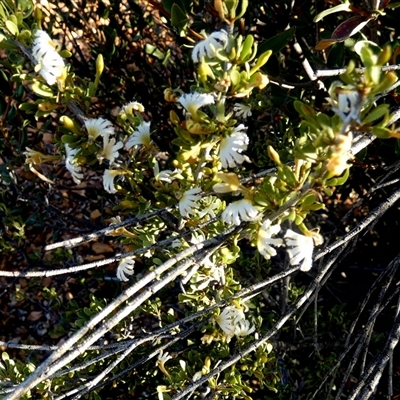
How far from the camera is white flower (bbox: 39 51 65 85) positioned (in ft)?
3.51

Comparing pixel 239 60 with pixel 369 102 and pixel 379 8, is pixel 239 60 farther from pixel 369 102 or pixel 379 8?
pixel 379 8

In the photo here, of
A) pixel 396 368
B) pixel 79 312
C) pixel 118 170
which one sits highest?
pixel 118 170

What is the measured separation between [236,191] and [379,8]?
53 cm

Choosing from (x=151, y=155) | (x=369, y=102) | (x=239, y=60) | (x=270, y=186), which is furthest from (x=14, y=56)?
(x=369, y=102)

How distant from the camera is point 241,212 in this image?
0.94 m

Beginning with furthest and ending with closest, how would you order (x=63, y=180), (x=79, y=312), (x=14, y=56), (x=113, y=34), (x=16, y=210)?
(x=63, y=180)
(x=16, y=210)
(x=113, y=34)
(x=79, y=312)
(x=14, y=56)

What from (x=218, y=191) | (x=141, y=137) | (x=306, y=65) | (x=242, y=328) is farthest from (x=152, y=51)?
(x=218, y=191)

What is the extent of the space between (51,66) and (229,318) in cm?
65

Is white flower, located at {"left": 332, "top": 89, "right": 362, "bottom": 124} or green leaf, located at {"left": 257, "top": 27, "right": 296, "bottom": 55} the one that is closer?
white flower, located at {"left": 332, "top": 89, "right": 362, "bottom": 124}

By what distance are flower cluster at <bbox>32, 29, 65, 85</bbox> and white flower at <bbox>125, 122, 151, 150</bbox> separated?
0.17m

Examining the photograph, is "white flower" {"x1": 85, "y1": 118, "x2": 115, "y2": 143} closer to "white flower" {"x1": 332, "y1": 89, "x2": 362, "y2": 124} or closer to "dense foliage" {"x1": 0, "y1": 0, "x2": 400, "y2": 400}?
"dense foliage" {"x1": 0, "y1": 0, "x2": 400, "y2": 400}

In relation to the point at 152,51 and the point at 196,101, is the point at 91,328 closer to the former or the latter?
the point at 196,101

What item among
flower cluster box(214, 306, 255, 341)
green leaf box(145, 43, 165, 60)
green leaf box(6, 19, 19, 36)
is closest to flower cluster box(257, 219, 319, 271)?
flower cluster box(214, 306, 255, 341)

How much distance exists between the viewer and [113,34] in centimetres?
184
